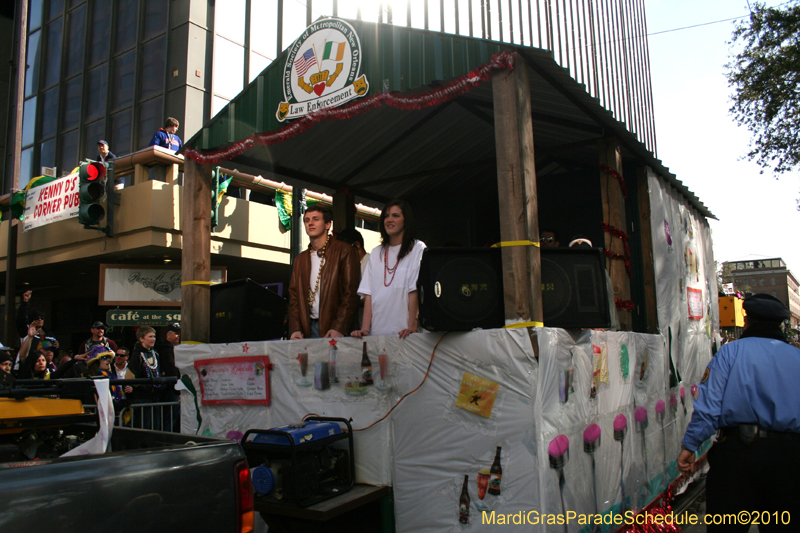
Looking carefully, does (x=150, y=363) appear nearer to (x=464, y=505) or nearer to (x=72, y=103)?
(x=464, y=505)

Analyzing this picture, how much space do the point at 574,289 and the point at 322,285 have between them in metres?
2.06

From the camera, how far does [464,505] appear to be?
12.8 ft

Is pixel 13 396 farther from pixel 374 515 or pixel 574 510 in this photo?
pixel 574 510

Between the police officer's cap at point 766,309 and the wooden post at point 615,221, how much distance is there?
2506 millimetres

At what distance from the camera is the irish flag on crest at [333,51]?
522 centimetres

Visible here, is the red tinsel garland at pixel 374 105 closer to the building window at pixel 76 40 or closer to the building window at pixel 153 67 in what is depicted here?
the building window at pixel 153 67

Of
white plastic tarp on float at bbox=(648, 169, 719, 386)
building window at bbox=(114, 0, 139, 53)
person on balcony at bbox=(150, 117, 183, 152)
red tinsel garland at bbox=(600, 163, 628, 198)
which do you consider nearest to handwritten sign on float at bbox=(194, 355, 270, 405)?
red tinsel garland at bbox=(600, 163, 628, 198)

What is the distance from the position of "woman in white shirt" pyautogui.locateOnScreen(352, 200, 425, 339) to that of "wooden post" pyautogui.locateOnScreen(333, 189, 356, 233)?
10.8 feet

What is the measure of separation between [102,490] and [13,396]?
114 cm

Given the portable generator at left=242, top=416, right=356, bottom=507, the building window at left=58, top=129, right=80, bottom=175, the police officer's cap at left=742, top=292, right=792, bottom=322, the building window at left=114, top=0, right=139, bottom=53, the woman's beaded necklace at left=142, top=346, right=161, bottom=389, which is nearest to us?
the police officer's cap at left=742, top=292, right=792, bottom=322

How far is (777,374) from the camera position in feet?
10.4

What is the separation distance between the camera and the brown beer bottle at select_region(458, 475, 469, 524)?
3.88 meters

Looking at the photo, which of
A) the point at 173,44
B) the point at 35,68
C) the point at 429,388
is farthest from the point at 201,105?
the point at 429,388

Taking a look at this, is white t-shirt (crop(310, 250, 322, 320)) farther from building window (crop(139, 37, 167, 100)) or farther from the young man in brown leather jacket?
building window (crop(139, 37, 167, 100))
